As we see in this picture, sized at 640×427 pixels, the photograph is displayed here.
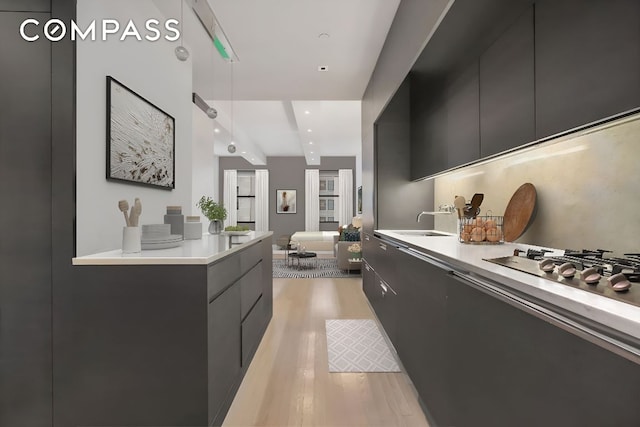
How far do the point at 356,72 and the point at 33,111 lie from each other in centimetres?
309

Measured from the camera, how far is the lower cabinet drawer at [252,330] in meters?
2.21

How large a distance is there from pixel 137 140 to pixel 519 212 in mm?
2633

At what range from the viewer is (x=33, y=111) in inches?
64.0

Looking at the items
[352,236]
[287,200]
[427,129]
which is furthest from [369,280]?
[287,200]

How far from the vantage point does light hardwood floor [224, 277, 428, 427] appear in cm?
177

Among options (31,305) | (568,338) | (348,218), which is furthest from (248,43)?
(348,218)

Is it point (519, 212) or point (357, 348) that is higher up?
point (519, 212)

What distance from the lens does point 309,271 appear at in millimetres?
6152

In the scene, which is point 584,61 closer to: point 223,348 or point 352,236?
point 223,348

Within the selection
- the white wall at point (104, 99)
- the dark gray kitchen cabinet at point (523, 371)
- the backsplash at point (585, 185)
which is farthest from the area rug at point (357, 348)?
the white wall at point (104, 99)

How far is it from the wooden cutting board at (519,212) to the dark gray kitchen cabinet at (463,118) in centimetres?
34

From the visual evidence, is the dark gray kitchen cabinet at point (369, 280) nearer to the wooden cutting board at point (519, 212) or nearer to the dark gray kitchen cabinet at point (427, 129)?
the dark gray kitchen cabinet at point (427, 129)

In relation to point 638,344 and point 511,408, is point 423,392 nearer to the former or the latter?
point 511,408

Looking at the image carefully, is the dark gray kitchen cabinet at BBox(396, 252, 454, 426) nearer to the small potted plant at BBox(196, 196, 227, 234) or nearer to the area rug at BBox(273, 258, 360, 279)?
the small potted plant at BBox(196, 196, 227, 234)
